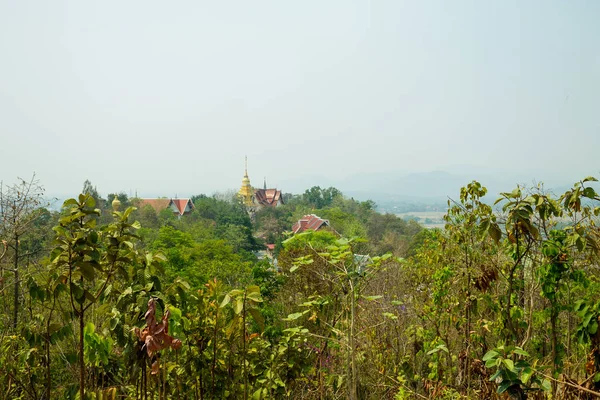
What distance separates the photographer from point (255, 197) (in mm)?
59031

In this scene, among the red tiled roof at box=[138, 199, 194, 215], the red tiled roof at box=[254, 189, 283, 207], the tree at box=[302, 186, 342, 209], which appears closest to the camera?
the red tiled roof at box=[138, 199, 194, 215]

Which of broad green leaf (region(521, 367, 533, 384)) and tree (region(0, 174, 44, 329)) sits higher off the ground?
tree (region(0, 174, 44, 329))

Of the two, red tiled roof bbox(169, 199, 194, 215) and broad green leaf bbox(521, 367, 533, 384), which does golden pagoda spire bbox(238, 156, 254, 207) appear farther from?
broad green leaf bbox(521, 367, 533, 384)

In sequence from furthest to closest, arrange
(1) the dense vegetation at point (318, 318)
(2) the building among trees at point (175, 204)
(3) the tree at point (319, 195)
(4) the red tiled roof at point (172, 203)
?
(3) the tree at point (319, 195), (2) the building among trees at point (175, 204), (4) the red tiled roof at point (172, 203), (1) the dense vegetation at point (318, 318)

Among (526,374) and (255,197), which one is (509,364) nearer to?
(526,374)

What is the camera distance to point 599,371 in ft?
6.68

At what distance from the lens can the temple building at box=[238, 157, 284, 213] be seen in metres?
53.0

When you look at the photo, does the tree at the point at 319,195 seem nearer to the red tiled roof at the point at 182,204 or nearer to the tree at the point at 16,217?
the red tiled roof at the point at 182,204

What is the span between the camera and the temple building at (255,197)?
52963mm

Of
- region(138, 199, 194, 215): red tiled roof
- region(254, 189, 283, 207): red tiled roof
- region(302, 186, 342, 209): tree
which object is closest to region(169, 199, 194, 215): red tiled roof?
region(138, 199, 194, 215): red tiled roof

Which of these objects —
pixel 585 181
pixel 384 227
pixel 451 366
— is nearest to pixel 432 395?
pixel 451 366

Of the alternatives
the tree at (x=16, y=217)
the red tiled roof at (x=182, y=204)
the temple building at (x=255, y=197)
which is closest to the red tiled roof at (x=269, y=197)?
the temple building at (x=255, y=197)

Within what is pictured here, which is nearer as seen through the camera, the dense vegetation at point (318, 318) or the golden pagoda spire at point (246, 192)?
the dense vegetation at point (318, 318)

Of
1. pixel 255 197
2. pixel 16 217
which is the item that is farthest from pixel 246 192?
pixel 16 217
